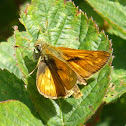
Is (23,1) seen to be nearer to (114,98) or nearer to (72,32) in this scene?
(72,32)

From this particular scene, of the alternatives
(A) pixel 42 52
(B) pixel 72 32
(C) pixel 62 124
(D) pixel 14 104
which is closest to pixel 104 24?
(B) pixel 72 32

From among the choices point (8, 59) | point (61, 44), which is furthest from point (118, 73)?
point (8, 59)

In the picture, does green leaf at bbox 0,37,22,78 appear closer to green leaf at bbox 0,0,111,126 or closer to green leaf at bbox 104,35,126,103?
green leaf at bbox 0,0,111,126

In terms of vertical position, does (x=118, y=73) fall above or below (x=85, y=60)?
below

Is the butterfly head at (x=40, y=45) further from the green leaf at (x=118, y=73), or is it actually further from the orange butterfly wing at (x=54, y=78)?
the green leaf at (x=118, y=73)

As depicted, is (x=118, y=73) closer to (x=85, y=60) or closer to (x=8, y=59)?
(x=85, y=60)

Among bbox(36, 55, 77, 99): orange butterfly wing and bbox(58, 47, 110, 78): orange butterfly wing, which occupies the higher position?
bbox(58, 47, 110, 78): orange butterfly wing

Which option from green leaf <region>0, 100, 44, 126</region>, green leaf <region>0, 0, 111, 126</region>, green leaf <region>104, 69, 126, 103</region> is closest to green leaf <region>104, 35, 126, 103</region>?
green leaf <region>104, 69, 126, 103</region>
